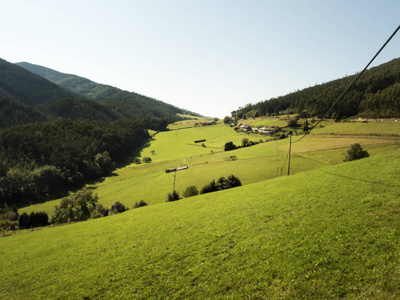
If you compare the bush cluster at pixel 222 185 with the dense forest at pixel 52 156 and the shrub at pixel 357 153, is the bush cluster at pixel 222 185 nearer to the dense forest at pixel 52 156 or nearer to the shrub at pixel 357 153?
the shrub at pixel 357 153

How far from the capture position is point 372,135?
71000 millimetres

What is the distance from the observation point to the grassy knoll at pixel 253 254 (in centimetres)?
1116

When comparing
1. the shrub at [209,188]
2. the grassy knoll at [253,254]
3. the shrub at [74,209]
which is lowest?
the shrub at [74,209]

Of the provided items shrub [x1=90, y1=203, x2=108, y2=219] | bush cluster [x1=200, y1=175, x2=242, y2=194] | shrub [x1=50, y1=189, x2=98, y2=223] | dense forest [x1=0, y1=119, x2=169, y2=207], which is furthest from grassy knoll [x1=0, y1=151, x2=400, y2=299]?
dense forest [x1=0, y1=119, x2=169, y2=207]

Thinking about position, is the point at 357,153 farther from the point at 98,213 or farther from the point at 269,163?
the point at 98,213

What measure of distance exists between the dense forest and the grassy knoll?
85.3 metres

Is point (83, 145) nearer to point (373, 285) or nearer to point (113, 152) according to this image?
point (113, 152)

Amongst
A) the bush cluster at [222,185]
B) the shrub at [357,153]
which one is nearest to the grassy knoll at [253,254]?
the bush cluster at [222,185]

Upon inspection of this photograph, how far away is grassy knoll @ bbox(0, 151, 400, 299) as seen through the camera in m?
11.2

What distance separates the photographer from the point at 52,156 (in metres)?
119

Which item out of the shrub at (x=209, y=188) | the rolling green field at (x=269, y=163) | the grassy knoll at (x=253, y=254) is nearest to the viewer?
the grassy knoll at (x=253, y=254)

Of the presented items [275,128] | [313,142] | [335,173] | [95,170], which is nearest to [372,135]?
[313,142]

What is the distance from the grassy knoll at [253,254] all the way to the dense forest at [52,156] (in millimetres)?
85253

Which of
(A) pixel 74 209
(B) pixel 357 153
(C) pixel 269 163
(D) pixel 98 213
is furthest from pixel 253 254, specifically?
(C) pixel 269 163
